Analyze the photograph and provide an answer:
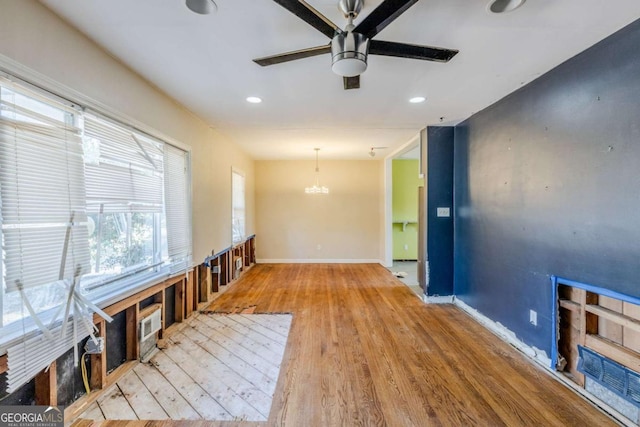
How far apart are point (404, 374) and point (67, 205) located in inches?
109

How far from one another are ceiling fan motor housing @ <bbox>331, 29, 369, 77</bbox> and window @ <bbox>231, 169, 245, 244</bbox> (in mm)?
3980

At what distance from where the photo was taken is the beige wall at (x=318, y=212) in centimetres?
707

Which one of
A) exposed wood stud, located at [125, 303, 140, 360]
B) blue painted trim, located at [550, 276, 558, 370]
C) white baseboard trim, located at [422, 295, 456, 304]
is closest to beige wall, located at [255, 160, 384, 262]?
white baseboard trim, located at [422, 295, 456, 304]

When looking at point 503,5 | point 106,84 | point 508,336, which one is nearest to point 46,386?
point 106,84

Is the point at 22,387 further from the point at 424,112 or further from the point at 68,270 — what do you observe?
the point at 424,112

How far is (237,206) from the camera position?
554 centimetres

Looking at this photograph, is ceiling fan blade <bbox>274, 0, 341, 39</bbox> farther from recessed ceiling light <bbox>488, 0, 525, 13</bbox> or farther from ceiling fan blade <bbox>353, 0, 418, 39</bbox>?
recessed ceiling light <bbox>488, 0, 525, 13</bbox>

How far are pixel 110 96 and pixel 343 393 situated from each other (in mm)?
2893

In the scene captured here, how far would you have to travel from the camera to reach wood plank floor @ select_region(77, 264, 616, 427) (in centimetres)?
184

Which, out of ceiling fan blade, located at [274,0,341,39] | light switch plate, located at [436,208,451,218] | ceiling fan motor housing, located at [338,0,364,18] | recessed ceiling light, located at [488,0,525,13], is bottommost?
light switch plate, located at [436,208,451,218]

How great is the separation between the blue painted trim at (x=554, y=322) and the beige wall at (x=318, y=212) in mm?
4742

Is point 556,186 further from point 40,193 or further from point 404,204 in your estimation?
point 404,204

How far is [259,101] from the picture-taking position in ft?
9.87

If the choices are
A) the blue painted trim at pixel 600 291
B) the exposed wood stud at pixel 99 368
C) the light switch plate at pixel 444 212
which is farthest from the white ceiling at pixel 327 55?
the exposed wood stud at pixel 99 368
